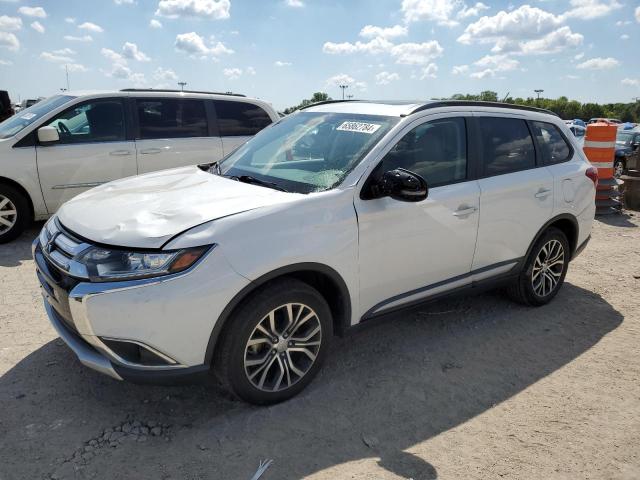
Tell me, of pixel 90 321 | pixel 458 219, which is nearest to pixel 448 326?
pixel 458 219

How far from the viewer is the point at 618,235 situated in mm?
7820

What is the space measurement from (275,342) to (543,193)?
9.04ft

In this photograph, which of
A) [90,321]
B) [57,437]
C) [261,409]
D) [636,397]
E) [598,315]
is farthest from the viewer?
[598,315]

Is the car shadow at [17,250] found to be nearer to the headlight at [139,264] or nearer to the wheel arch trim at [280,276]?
the headlight at [139,264]

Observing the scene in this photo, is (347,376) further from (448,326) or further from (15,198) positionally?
(15,198)

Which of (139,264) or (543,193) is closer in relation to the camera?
(139,264)

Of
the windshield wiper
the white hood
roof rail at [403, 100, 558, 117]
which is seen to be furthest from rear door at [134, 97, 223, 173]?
roof rail at [403, 100, 558, 117]

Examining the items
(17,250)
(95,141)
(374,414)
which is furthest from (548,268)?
(17,250)

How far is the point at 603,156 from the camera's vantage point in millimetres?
9133

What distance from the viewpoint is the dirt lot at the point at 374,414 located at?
275 centimetres

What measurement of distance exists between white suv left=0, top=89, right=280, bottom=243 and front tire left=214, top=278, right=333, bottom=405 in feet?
15.1

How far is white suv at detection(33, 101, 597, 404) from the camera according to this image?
2693 mm

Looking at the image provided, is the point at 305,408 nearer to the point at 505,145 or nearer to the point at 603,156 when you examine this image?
the point at 505,145

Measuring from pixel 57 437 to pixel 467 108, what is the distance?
3.50m
